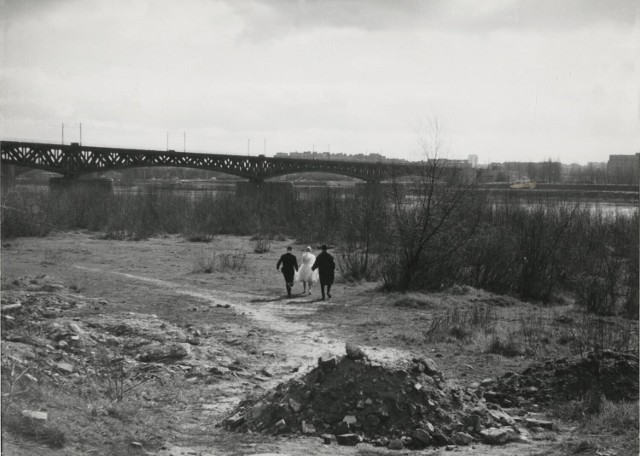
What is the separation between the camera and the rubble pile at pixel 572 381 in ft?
35.0

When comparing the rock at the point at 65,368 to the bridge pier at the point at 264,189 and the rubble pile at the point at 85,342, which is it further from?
the bridge pier at the point at 264,189

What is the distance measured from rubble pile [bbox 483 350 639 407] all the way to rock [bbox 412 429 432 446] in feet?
8.12

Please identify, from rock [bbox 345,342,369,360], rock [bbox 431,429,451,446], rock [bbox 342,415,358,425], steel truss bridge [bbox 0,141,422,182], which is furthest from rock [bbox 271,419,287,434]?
steel truss bridge [bbox 0,141,422,182]

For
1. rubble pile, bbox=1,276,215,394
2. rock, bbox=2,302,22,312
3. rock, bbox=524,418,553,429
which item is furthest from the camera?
rock, bbox=2,302,22,312

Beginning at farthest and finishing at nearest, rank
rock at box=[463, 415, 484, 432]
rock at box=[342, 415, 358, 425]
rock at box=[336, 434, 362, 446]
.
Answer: rock at box=[463, 415, 484, 432] → rock at box=[342, 415, 358, 425] → rock at box=[336, 434, 362, 446]

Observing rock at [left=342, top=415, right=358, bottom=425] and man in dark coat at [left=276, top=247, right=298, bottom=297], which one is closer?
rock at [left=342, top=415, right=358, bottom=425]

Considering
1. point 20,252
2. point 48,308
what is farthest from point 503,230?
point 20,252

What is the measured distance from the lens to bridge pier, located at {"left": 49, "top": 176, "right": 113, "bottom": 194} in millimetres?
49525

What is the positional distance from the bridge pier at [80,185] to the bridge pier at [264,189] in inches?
410

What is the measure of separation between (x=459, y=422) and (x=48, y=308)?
981cm

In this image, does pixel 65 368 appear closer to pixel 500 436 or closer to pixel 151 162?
pixel 500 436

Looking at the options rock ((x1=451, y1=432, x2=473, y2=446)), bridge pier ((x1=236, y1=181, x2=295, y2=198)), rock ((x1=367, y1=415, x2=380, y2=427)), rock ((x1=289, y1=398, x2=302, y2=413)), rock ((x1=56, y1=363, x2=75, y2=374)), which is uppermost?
bridge pier ((x1=236, y1=181, x2=295, y2=198))

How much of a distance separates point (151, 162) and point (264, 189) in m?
11.8

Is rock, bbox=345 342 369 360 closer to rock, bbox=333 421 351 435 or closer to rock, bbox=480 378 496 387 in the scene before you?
rock, bbox=333 421 351 435
